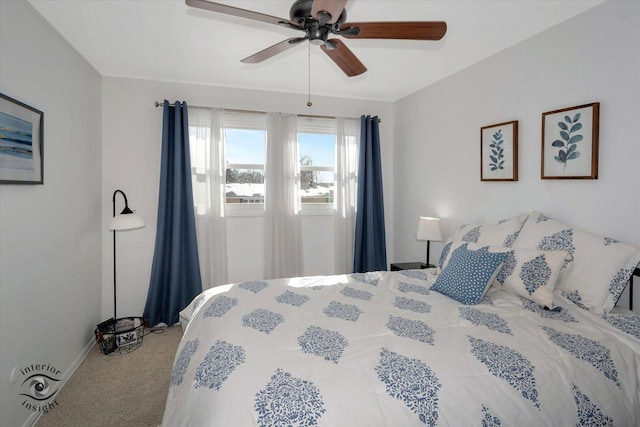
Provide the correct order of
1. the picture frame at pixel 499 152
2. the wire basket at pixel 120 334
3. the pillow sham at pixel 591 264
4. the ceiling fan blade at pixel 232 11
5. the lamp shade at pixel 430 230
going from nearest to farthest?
the ceiling fan blade at pixel 232 11
the pillow sham at pixel 591 264
the picture frame at pixel 499 152
the wire basket at pixel 120 334
the lamp shade at pixel 430 230

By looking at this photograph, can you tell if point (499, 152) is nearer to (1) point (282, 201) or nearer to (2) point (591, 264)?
(2) point (591, 264)

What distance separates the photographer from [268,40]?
2.59 metres

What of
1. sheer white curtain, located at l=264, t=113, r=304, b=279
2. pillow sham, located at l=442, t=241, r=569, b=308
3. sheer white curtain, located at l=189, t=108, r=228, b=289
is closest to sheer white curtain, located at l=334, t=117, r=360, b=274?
sheer white curtain, located at l=264, t=113, r=304, b=279

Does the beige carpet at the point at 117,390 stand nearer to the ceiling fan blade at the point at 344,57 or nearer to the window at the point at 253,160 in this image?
the window at the point at 253,160

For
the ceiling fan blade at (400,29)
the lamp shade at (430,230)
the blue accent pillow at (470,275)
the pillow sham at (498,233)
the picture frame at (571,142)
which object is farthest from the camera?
the lamp shade at (430,230)

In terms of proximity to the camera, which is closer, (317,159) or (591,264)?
(591,264)

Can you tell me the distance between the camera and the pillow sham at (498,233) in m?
2.33

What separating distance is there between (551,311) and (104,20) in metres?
3.41

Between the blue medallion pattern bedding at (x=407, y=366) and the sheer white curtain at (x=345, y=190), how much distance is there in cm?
215

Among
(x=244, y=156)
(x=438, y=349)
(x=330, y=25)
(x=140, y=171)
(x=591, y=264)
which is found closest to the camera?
(x=438, y=349)

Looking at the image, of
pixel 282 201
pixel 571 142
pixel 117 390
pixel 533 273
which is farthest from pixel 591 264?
pixel 117 390

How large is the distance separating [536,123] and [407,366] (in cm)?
218

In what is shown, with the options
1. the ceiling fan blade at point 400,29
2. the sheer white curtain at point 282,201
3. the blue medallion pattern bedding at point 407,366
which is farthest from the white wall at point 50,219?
the ceiling fan blade at point 400,29

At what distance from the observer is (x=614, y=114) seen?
6.46 feet
